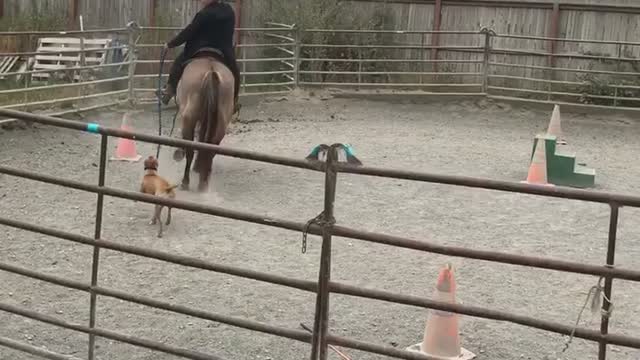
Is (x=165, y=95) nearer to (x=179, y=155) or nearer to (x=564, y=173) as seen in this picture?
(x=179, y=155)

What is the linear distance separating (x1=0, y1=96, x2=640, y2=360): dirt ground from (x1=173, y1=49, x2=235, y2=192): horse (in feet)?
1.74

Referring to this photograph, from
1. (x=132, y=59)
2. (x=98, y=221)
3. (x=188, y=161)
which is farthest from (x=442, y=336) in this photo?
(x=132, y=59)

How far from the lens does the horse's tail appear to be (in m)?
8.48

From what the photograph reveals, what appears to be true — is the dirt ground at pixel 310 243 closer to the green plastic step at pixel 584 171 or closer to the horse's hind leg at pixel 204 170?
the horse's hind leg at pixel 204 170

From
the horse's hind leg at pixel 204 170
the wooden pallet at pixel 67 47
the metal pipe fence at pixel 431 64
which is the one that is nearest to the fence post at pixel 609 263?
the horse's hind leg at pixel 204 170

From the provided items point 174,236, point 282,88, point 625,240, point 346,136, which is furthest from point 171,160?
point 282,88

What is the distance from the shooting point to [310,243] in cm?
729

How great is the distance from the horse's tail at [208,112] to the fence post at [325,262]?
16.6 ft

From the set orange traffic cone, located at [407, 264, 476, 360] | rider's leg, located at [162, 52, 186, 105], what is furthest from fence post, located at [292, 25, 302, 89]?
orange traffic cone, located at [407, 264, 476, 360]

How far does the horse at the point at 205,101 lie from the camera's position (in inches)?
335

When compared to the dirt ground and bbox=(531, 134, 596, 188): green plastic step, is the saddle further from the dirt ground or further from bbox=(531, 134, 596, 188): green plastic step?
bbox=(531, 134, 596, 188): green plastic step

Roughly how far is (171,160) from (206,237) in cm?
273

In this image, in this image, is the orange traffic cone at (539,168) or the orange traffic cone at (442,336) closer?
the orange traffic cone at (442,336)

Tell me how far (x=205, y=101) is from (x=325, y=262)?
17.1 ft
